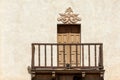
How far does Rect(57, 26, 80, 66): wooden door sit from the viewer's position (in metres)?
45.1

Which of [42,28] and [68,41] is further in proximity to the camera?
[68,41]

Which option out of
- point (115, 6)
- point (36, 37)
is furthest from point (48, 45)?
point (115, 6)

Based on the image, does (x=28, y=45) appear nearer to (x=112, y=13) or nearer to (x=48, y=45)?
(x=48, y=45)

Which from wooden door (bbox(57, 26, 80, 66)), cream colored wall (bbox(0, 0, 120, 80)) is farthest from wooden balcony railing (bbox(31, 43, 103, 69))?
cream colored wall (bbox(0, 0, 120, 80))

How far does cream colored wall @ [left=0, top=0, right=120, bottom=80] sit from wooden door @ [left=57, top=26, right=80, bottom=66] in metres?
0.41

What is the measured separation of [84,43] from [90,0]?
6.70 ft

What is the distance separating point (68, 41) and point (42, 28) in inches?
53.2

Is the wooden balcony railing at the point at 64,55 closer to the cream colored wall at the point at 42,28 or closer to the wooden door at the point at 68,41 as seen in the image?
the wooden door at the point at 68,41

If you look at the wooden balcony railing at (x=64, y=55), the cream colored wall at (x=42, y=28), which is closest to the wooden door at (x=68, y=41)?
the wooden balcony railing at (x=64, y=55)

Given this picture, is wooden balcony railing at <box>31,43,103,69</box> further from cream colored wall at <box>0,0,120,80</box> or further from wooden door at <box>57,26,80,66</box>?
cream colored wall at <box>0,0,120,80</box>

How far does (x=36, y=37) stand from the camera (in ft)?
148

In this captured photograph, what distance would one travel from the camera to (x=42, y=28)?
4506 cm

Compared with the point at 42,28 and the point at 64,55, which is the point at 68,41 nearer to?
the point at 64,55

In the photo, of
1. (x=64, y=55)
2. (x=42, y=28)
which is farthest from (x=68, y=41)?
(x=42, y=28)
